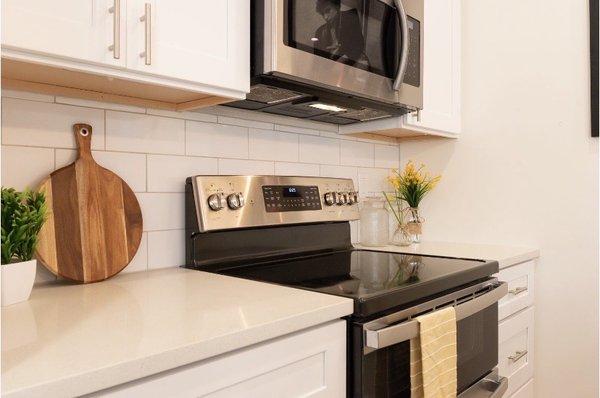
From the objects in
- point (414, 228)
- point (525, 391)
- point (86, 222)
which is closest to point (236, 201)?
point (86, 222)

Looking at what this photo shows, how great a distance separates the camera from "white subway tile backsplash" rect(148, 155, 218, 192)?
4.37 ft

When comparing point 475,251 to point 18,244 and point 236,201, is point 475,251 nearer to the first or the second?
point 236,201

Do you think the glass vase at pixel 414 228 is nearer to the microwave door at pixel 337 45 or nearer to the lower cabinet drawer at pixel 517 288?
the lower cabinet drawer at pixel 517 288

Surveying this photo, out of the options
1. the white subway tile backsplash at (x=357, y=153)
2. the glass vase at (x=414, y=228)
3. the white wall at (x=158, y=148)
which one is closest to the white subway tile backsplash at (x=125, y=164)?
the white wall at (x=158, y=148)

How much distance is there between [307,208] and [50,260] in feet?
2.78

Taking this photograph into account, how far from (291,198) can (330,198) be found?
210 mm

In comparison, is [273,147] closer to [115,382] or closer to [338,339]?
[338,339]

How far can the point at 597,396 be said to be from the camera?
1.73 meters

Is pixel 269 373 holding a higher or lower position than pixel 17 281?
lower

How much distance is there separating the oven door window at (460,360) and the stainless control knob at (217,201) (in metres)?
0.62

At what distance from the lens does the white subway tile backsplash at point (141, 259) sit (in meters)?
1.28

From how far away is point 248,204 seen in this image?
4.73ft

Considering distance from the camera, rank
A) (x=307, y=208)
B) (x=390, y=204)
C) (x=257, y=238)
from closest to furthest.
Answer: (x=257, y=238) < (x=307, y=208) < (x=390, y=204)

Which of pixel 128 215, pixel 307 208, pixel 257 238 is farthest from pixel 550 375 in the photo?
pixel 128 215
